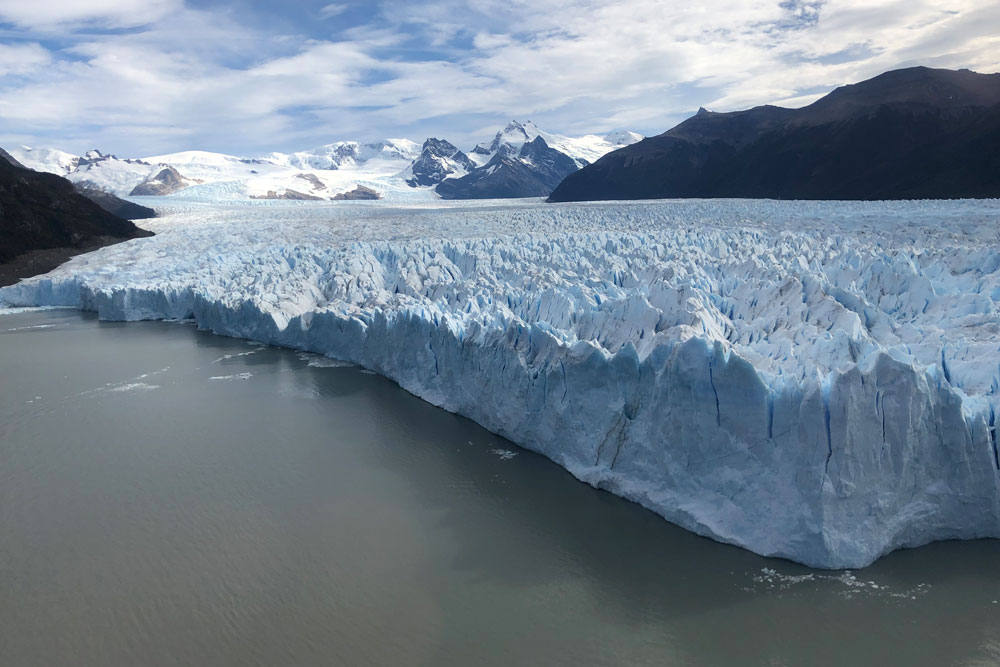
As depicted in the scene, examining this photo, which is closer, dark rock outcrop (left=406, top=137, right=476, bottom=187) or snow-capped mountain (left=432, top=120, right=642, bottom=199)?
snow-capped mountain (left=432, top=120, right=642, bottom=199)

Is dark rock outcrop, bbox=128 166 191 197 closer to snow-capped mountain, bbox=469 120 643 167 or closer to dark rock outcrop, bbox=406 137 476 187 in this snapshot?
dark rock outcrop, bbox=406 137 476 187

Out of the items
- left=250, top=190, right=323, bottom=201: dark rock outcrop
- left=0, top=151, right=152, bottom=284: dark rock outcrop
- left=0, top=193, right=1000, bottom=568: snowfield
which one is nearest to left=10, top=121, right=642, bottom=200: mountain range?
left=250, top=190, right=323, bottom=201: dark rock outcrop

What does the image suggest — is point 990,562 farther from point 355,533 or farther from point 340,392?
point 340,392

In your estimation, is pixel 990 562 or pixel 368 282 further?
pixel 368 282

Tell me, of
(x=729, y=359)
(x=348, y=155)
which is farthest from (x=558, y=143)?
(x=729, y=359)

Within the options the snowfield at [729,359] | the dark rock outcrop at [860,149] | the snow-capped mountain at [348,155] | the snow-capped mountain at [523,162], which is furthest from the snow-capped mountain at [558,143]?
the snowfield at [729,359]

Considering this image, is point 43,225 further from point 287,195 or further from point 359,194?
point 359,194

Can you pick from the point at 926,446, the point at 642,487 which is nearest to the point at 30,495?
the point at 642,487
